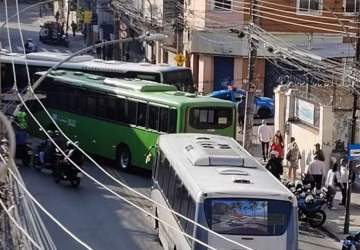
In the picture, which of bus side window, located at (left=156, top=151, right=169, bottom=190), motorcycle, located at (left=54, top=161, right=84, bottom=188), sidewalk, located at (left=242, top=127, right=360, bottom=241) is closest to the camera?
bus side window, located at (left=156, top=151, right=169, bottom=190)

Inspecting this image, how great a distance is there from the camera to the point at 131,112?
25969 mm

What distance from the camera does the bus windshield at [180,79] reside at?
3275cm

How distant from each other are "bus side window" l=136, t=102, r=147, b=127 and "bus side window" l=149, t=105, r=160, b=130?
0.26 m

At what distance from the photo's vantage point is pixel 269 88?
140 feet

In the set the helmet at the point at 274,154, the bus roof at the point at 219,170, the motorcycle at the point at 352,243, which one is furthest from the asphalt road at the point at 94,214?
the motorcycle at the point at 352,243

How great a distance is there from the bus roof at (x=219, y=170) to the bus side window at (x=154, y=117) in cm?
596

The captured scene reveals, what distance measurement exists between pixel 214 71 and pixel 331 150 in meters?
18.6

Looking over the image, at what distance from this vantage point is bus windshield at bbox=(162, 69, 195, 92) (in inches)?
1289

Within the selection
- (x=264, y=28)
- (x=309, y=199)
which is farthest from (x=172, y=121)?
(x=264, y=28)

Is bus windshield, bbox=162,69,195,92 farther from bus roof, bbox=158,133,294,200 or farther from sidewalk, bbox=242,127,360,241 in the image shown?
bus roof, bbox=158,133,294,200

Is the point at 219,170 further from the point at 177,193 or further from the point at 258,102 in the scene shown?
the point at 258,102

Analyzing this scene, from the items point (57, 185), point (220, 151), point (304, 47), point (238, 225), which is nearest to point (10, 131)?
point (238, 225)

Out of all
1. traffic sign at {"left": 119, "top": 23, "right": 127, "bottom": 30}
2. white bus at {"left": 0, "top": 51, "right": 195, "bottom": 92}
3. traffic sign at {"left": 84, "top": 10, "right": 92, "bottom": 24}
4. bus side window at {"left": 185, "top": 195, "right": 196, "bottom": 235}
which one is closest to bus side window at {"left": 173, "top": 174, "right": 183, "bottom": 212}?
bus side window at {"left": 185, "top": 195, "right": 196, "bottom": 235}

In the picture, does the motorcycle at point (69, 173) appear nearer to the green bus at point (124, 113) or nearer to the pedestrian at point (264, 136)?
the green bus at point (124, 113)
